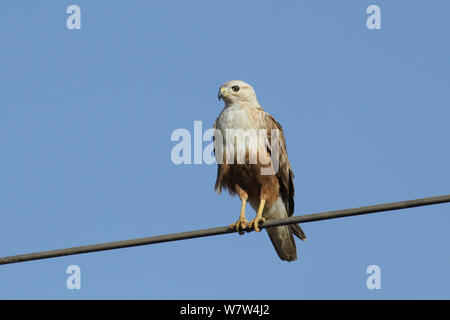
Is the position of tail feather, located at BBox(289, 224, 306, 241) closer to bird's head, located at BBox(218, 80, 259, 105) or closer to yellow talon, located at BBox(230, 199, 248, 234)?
yellow talon, located at BBox(230, 199, 248, 234)

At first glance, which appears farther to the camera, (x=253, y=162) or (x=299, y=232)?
(x=299, y=232)

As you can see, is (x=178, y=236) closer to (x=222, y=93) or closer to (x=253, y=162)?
(x=253, y=162)

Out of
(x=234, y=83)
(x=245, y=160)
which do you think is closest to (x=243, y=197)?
(x=245, y=160)

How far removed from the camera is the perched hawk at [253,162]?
36.6 ft

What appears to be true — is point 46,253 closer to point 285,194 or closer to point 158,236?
point 158,236

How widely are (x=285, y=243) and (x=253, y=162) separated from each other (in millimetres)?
1692

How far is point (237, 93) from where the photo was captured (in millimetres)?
11594

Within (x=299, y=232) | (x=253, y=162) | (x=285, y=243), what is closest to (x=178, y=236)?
(x=253, y=162)

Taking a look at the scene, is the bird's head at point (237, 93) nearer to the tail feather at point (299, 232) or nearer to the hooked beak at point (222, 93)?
the hooked beak at point (222, 93)

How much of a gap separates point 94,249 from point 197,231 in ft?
3.36

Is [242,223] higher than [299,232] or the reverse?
higher

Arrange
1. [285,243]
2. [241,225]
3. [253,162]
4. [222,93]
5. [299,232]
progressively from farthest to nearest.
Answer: [285,243] → [299,232] → [222,93] → [253,162] → [241,225]

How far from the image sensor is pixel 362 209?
283 inches

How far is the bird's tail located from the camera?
1210cm
